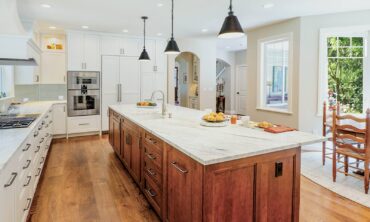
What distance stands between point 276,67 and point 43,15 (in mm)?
5098

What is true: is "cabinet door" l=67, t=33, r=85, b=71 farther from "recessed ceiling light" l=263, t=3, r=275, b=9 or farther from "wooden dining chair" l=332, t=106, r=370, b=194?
"wooden dining chair" l=332, t=106, r=370, b=194

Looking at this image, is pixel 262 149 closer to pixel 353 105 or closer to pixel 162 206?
pixel 162 206

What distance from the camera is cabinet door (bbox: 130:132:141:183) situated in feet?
9.68

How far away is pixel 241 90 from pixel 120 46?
565 centimetres

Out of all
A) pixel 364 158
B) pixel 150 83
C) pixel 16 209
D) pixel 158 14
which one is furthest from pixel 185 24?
pixel 16 209

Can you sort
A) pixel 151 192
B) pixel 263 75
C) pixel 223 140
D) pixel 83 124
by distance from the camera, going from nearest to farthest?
pixel 223 140, pixel 151 192, pixel 263 75, pixel 83 124

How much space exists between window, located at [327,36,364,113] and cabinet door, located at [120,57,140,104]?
14.9 ft

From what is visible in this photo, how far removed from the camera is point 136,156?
3.07 metres

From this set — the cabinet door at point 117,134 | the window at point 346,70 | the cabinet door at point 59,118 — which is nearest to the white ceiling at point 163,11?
the window at point 346,70

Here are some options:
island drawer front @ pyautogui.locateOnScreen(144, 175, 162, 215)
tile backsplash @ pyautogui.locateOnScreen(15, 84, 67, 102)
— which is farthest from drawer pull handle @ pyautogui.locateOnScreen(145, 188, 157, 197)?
tile backsplash @ pyautogui.locateOnScreen(15, 84, 67, 102)

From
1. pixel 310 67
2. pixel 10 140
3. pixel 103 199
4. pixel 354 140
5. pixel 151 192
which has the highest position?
pixel 310 67

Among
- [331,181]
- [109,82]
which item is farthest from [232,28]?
[109,82]

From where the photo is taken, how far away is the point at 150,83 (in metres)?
7.11

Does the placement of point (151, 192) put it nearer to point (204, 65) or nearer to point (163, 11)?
point (163, 11)
